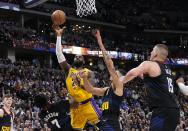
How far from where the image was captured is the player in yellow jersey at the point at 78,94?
296 inches

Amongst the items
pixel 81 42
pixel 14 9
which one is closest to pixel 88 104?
pixel 14 9

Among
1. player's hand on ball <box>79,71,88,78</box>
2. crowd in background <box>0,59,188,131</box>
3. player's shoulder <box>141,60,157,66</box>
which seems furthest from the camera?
crowd in background <box>0,59,188,131</box>

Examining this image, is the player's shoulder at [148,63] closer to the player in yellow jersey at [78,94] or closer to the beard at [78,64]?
the player in yellow jersey at [78,94]

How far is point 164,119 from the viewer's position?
18.1ft

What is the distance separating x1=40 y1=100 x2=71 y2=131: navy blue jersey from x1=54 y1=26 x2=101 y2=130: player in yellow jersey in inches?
9.0

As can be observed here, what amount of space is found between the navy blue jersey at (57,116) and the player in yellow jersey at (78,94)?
23 cm

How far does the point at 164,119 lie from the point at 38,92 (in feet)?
50.3

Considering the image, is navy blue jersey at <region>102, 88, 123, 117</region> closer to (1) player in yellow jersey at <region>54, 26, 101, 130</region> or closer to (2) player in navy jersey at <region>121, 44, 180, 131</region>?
(1) player in yellow jersey at <region>54, 26, 101, 130</region>

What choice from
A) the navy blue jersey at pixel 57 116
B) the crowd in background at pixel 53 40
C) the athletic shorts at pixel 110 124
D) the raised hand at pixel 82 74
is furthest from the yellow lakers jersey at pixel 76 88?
the crowd in background at pixel 53 40

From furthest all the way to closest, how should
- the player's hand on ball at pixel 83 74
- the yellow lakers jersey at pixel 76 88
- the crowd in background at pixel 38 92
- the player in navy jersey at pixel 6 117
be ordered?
the crowd in background at pixel 38 92 → the player in navy jersey at pixel 6 117 → the yellow lakers jersey at pixel 76 88 → the player's hand on ball at pixel 83 74

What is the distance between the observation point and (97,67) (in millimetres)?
32875

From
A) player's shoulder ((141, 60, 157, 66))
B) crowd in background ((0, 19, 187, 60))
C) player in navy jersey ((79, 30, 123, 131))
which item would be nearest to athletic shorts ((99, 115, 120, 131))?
player in navy jersey ((79, 30, 123, 131))

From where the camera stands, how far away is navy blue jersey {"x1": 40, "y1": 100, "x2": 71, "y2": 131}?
7.18 metres

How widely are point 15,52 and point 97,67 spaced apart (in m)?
6.66
